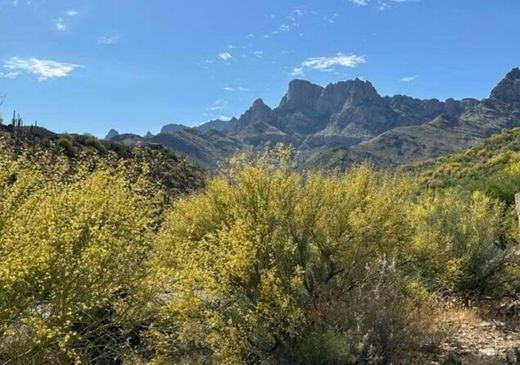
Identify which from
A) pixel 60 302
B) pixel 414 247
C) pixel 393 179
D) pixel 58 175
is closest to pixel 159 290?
pixel 60 302

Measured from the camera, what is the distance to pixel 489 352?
32.2 ft

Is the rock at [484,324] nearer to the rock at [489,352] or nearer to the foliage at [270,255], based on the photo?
the rock at [489,352]

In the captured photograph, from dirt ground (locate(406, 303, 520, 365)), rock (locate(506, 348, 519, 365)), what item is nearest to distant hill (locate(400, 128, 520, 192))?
dirt ground (locate(406, 303, 520, 365))

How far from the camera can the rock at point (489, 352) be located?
31.7ft

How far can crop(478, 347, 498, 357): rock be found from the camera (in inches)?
381

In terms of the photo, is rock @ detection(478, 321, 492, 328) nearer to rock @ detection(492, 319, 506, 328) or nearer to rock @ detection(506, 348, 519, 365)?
rock @ detection(492, 319, 506, 328)

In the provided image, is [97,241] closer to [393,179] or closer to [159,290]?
[159,290]

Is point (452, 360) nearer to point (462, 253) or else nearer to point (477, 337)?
point (477, 337)

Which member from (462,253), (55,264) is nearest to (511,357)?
(462,253)

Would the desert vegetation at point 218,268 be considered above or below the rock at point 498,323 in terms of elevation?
above

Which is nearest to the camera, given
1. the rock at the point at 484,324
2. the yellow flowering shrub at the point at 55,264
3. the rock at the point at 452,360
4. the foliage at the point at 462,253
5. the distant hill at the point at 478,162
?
the yellow flowering shrub at the point at 55,264

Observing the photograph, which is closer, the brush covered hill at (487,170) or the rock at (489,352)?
the rock at (489,352)

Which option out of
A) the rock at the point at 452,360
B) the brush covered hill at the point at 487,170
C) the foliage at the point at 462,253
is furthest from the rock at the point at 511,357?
the brush covered hill at the point at 487,170

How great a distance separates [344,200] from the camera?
35.3 feet
